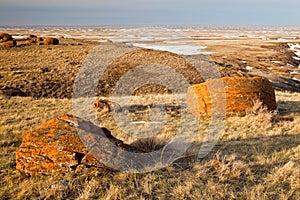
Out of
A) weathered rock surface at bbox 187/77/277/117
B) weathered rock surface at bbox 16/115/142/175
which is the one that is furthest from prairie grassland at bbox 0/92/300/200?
weathered rock surface at bbox 187/77/277/117

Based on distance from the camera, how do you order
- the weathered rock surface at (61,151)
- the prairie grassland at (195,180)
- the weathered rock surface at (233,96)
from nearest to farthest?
the prairie grassland at (195,180) → the weathered rock surface at (61,151) → the weathered rock surface at (233,96)

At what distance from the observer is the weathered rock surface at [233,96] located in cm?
996

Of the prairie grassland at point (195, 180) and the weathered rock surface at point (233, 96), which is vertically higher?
the weathered rock surface at point (233, 96)

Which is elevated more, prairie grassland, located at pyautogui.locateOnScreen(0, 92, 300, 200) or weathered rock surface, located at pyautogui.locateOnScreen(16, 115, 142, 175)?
weathered rock surface, located at pyautogui.locateOnScreen(16, 115, 142, 175)

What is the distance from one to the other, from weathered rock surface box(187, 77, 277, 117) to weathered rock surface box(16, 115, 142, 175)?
227 inches

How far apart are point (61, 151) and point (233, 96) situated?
23.2 feet

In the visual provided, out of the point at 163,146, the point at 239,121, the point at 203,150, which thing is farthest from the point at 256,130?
the point at 163,146

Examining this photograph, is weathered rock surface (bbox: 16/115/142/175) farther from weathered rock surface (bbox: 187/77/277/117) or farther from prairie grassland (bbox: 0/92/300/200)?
weathered rock surface (bbox: 187/77/277/117)

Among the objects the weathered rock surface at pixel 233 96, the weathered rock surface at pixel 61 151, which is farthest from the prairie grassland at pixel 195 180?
the weathered rock surface at pixel 233 96

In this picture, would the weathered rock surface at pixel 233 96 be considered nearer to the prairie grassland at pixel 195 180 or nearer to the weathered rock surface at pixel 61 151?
the prairie grassland at pixel 195 180

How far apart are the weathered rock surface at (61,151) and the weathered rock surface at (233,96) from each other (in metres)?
5.76

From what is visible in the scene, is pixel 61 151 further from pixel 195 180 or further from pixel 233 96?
pixel 233 96

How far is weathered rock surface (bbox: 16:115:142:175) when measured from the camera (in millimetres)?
4840

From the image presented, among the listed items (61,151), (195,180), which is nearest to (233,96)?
(195,180)
